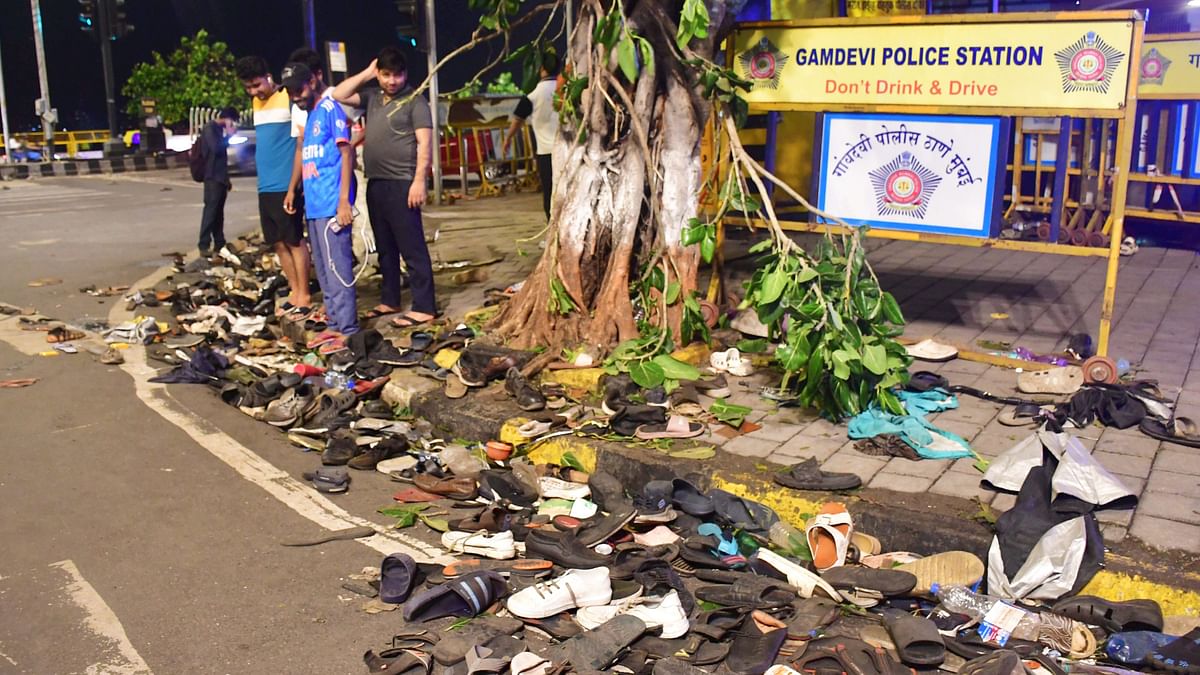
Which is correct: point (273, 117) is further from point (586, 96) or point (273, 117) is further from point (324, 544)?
point (324, 544)

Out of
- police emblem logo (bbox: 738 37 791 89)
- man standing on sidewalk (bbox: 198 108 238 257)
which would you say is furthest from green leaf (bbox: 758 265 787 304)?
man standing on sidewalk (bbox: 198 108 238 257)

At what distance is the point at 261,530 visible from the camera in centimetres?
501

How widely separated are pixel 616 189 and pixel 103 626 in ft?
13.6

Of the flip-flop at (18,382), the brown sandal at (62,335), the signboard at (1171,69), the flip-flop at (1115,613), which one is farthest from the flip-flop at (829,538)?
the signboard at (1171,69)

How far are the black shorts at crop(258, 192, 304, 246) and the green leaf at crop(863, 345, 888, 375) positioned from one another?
17.5ft

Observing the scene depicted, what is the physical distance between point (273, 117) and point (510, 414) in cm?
421

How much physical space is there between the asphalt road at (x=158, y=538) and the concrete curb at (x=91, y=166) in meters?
19.8

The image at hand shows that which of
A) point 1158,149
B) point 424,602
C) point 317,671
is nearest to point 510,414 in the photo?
point 424,602

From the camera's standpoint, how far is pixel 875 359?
218 inches

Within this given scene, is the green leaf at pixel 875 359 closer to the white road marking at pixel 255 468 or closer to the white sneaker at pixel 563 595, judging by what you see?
the white sneaker at pixel 563 595

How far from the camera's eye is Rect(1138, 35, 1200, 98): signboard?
10.1 meters

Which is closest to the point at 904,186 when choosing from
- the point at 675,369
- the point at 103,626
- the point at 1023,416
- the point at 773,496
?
the point at 1023,416

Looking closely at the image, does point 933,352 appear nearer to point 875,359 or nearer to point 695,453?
point 875,359

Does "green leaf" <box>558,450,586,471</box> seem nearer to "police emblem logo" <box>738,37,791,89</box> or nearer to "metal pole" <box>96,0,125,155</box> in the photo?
"police emblem logo" <box>738,37,791,89</box>
